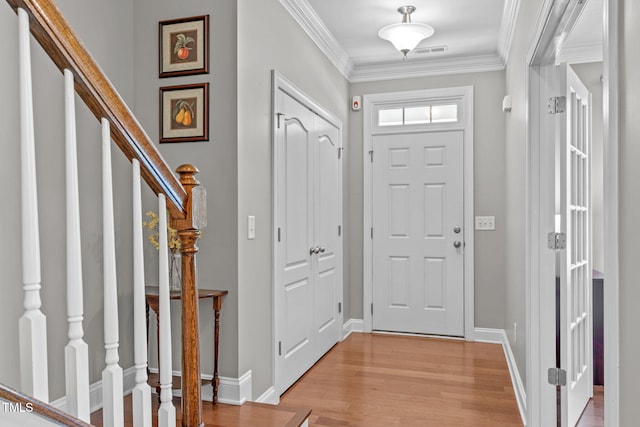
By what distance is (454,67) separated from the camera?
456 cm

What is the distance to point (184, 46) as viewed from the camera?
2719 millimetres

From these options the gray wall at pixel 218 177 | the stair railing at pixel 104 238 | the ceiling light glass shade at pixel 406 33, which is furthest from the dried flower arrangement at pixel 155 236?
the ceiling light glass shade at pixel 406 33

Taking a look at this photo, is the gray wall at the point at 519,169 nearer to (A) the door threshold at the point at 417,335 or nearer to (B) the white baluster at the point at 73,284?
(A) the door threshold at the point at 417,335

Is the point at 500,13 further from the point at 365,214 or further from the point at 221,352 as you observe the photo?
the point at 221,352

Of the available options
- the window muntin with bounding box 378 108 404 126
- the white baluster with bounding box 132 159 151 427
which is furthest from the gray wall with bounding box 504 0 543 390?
the white baluster with bounding box 132 159 151 427

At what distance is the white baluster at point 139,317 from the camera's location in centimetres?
119

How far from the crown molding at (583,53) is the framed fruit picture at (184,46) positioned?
2966 millimetres

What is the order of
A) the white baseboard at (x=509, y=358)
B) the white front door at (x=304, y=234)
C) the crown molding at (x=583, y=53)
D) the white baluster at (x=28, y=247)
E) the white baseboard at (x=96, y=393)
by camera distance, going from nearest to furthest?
the white baluster at (x=28, y=247) < the white baseboard at (x=96, y=393) < the white baseboard at (x=509, y=358) < the white front door at (x=304, y=234) < the crown molding at (x=583, y=53)

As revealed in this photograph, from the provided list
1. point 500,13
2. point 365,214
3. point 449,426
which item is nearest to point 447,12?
point 500,13

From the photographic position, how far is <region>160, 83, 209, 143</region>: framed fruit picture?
2.66 m

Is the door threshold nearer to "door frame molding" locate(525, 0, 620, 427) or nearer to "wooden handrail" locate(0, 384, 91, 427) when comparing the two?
"door frame molding" locate(525, 0, 620, 427)

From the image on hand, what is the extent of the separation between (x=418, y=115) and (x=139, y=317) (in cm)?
398

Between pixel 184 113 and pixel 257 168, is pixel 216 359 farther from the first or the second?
pixel 184 113

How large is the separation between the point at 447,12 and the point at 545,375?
260 cm
